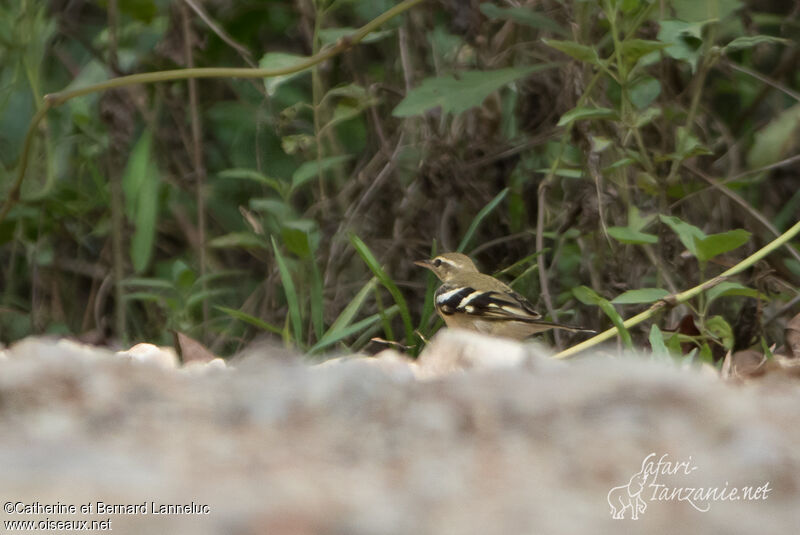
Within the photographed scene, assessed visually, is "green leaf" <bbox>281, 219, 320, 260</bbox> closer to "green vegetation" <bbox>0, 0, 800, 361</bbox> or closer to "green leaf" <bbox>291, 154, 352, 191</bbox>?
"green vegetation" <bbox>0, 0, 800, 361</bbox>

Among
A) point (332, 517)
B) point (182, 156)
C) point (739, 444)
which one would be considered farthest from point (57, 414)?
point (182, 156)

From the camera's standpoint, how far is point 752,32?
3424 millimetres

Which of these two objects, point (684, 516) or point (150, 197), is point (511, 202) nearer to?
point (150, 197)

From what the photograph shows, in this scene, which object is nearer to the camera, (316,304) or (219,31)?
(316,304)

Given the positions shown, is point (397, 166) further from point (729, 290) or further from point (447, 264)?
point (729, 290)

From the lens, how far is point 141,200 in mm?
3574

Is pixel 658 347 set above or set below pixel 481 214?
above

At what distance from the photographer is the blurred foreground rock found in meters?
1.01

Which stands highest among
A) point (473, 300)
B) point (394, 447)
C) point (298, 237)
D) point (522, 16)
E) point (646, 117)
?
point (394, 447)

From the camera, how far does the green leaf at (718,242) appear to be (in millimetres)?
2484

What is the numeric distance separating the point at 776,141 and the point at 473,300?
1110 millimetres

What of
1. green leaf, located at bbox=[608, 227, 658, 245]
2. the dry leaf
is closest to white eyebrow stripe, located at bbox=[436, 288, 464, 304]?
green leaf, located at bbox=[608, 227, 658, 245]

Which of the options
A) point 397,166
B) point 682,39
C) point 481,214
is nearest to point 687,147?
point 682,39

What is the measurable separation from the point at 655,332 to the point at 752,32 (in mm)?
1468
